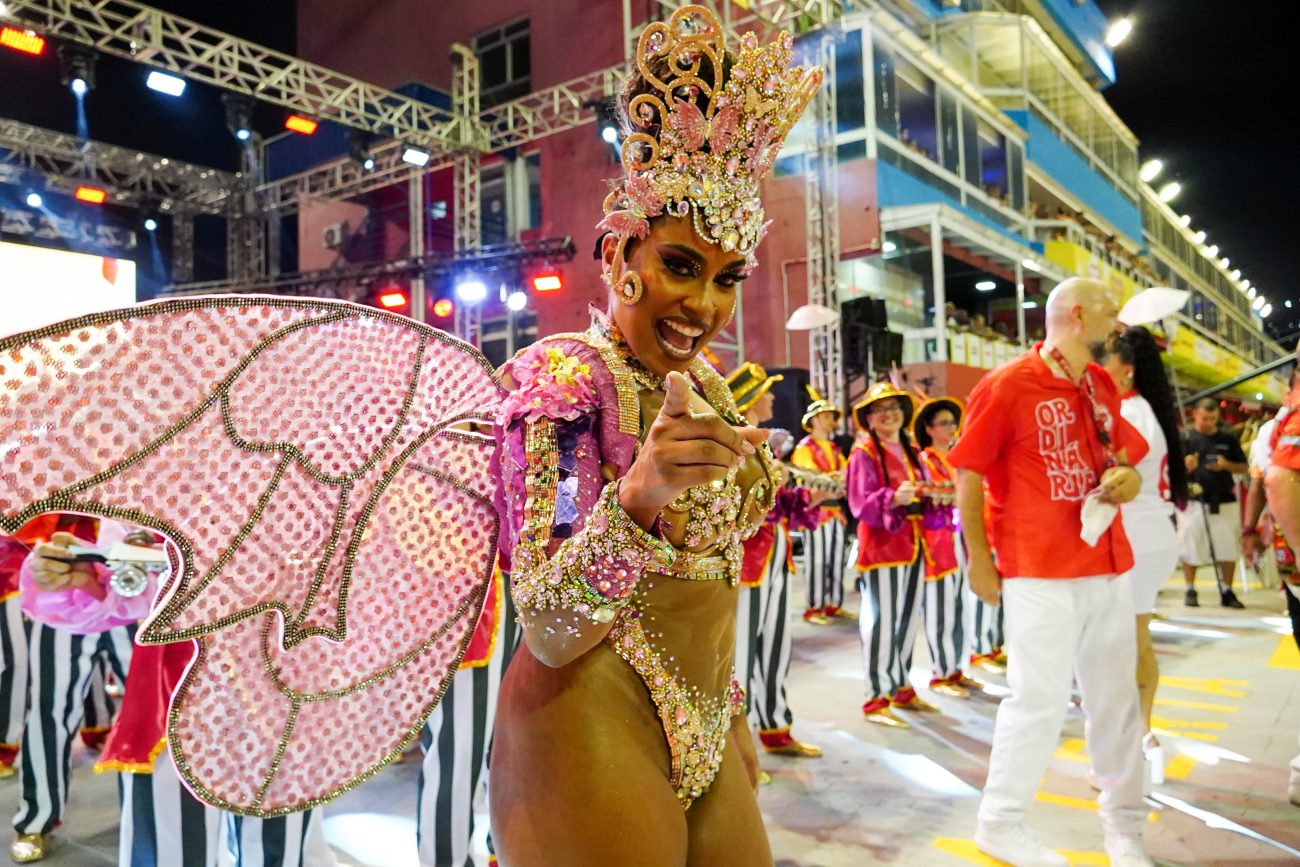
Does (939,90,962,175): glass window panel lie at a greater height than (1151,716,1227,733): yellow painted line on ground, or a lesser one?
greater

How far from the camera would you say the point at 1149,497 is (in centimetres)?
367

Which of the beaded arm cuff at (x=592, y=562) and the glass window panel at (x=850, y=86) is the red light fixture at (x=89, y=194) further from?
the beaded arm cuff at (x=592, y=562)

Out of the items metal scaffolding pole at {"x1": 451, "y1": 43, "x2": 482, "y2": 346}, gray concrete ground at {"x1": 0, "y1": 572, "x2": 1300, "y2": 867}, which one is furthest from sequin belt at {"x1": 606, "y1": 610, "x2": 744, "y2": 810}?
metal scaffolding pole at {"x1": 451, "y1": 43, "x2": 482, "y2": 346}

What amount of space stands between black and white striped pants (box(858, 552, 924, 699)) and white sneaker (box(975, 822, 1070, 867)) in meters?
1.83

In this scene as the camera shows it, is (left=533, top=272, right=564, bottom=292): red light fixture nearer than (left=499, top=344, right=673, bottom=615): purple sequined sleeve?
No

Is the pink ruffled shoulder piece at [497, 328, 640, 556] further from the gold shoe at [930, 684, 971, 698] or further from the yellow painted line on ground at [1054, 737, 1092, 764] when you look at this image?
the gold shoe at [930, 684, 971, 698]

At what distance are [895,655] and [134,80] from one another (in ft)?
44.0

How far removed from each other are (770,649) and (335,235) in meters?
15.5

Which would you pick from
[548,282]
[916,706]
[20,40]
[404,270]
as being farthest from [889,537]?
[404,270]

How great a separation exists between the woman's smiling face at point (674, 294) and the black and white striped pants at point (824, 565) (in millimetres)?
6410

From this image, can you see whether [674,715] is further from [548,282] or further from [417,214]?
[417,214]

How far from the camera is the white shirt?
3600 mm

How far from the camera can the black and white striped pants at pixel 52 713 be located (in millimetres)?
3129

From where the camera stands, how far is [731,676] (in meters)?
1.46
